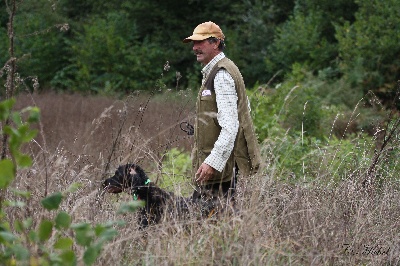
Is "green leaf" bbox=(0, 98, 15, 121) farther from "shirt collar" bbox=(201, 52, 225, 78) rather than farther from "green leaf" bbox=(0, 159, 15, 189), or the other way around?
"shirt collar" bbox=(201, 52, 225, 78)

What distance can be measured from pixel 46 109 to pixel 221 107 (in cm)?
902

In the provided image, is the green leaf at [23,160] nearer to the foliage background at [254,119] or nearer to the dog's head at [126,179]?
the foliage background at [254,119]

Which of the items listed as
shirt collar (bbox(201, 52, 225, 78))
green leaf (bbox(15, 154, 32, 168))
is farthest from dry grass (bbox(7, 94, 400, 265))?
green leaf (bbox(15, 154, 32, 168))

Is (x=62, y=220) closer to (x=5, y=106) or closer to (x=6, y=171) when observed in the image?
(x=6, y=171)

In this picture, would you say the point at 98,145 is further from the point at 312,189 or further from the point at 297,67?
the point at 297,67

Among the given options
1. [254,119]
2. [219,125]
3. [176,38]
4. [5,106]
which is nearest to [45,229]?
[5,106]

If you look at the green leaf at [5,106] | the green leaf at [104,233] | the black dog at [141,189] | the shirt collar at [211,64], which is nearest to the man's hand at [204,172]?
the black dog at [141,189]

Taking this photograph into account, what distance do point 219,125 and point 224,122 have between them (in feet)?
0.49

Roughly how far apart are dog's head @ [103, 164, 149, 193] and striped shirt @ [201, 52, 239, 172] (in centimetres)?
44

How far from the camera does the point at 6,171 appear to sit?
9.32ft

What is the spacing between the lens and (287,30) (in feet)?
79.5

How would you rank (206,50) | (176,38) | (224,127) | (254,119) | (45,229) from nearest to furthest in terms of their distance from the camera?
(45,229), (224,127), (206,50), (254,119), (176,38)

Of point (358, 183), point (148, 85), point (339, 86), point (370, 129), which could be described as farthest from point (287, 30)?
point (358, 183)

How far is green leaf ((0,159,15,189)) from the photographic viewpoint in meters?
2.82
